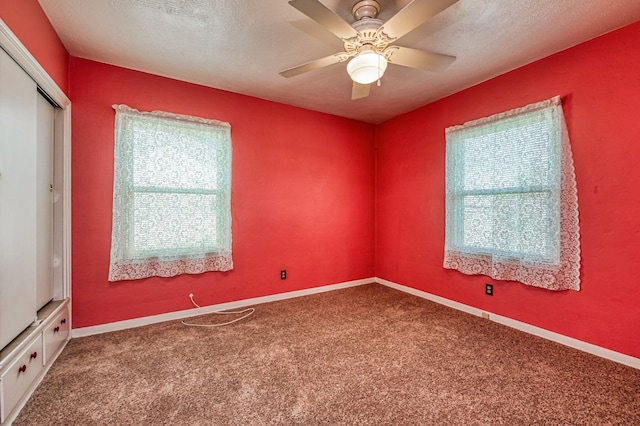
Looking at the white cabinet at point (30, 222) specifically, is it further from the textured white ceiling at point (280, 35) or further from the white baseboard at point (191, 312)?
the textured white ceiling at point (280, 35)

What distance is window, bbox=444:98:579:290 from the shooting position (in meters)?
2.28

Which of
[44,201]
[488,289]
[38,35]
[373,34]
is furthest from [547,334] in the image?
[38,35]

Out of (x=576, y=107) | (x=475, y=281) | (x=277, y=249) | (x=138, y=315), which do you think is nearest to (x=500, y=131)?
(x=576, y=107)

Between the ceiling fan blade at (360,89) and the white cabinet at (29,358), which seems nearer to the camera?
the white cabinet at (29,358)

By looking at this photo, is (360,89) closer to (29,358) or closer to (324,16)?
(324,16)

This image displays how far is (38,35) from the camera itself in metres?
1.79

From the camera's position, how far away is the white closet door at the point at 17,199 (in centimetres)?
150

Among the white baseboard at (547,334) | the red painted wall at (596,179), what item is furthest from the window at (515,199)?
the white baseboard at (547,334)

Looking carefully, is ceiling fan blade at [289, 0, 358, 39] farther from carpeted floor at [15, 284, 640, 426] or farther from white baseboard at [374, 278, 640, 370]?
white baseboard at [374, 278, 640, 370]

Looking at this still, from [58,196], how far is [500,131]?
4.00 m

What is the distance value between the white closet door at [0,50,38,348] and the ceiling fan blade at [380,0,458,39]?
83.4 inches

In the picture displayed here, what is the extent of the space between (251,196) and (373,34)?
215 cm

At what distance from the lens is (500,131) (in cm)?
269

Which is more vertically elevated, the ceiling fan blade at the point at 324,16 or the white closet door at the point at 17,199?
the ceiling fan blade at the point at 324,16
